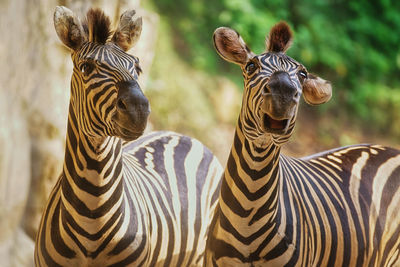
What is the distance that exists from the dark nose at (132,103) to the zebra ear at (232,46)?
2.72 feet

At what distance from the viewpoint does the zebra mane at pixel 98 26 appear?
13.8 ft

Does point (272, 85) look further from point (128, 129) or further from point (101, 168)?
point (101, 168)

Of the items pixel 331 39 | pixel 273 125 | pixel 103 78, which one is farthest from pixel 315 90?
pixel 331 39

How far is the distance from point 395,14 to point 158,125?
23.3 feet

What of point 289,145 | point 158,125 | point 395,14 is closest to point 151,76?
point 158,125

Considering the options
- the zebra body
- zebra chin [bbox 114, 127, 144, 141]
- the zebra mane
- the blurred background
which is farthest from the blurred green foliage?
zebra chin [bbox 114, 127, 144, 141]

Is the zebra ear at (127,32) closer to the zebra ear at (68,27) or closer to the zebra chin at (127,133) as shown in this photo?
the zebra ear at (68,27)

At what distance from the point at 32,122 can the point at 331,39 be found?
8.51 meters


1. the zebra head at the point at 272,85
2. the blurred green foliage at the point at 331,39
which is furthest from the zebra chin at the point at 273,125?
the blurred green foliage at the point at 331,39

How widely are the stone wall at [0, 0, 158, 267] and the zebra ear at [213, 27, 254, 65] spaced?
2.42 meters

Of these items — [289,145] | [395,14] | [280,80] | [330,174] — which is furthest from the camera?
[395,14]

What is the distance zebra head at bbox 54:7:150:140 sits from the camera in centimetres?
379

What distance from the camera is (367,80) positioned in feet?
46.1

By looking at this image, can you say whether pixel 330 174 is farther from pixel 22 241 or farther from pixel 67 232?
pixel 22 241
